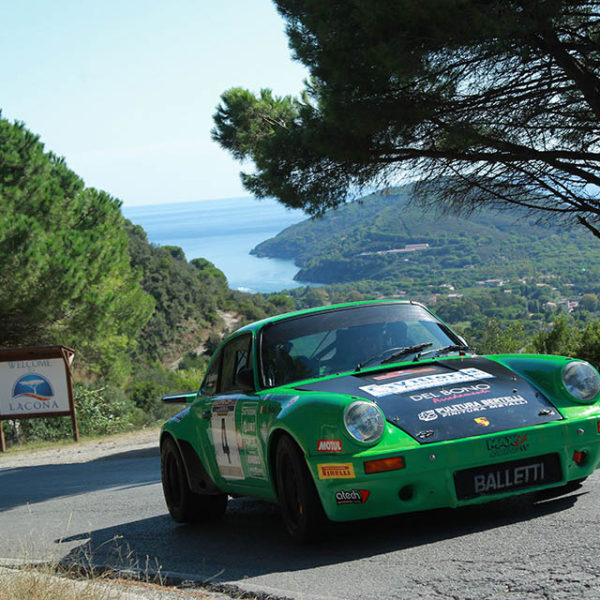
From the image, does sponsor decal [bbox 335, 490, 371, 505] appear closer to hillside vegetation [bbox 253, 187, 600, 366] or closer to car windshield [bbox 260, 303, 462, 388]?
car windshield [bbox 260, 303, 462, 388]

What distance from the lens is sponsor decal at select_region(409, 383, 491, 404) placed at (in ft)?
18.5

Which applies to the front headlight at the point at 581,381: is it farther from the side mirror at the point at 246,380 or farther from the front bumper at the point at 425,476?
the side mirror at the point at 246,380

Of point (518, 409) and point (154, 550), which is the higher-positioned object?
point (518, 409)

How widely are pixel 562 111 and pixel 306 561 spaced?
9827 millimetres

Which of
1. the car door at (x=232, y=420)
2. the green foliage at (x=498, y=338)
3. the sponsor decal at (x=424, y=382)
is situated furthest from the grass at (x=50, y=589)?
the green foliage at (x=498, y=338)

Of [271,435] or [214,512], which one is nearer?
[271,435]

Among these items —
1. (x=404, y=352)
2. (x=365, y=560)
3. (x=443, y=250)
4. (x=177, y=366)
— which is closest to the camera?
(x=365, y=560)

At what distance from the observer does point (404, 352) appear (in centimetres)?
649

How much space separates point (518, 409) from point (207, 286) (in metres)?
88.7

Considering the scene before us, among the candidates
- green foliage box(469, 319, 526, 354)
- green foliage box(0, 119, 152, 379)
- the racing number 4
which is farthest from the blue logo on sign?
the racing number 4

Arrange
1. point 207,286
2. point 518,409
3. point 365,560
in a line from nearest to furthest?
point 365,560 → point 518,409 → point 207,286

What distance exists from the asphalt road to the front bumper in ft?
0.82

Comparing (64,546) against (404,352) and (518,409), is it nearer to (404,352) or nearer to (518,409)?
(404,352)

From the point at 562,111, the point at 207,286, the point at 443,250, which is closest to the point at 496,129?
the point at 562,111
